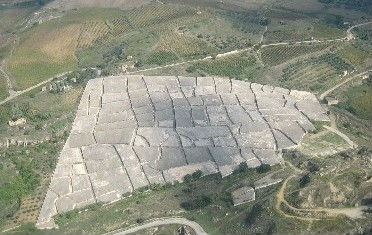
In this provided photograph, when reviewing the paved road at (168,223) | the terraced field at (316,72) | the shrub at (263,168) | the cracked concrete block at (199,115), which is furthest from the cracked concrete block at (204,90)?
the paved road at (168,223)

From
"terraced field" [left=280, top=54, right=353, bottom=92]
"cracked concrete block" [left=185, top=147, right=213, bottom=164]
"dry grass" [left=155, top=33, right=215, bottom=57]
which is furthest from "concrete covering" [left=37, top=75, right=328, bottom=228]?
"dry grass" [left=155, top=33, right=215, bottom=57]

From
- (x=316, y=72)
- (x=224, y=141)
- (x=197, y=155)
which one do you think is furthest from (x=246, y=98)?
(x=197, y=155)

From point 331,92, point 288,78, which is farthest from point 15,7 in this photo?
point 331,92

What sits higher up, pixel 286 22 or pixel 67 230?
pixel 286 22

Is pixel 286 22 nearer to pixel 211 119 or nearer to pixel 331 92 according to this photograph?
pixel 331 92

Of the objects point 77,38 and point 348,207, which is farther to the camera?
point 77,38

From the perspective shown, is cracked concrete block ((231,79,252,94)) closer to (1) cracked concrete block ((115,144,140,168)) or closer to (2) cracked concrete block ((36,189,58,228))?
(1) cracked concrete block ((115,144,140,168))

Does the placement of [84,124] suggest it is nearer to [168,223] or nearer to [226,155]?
[226,155]
